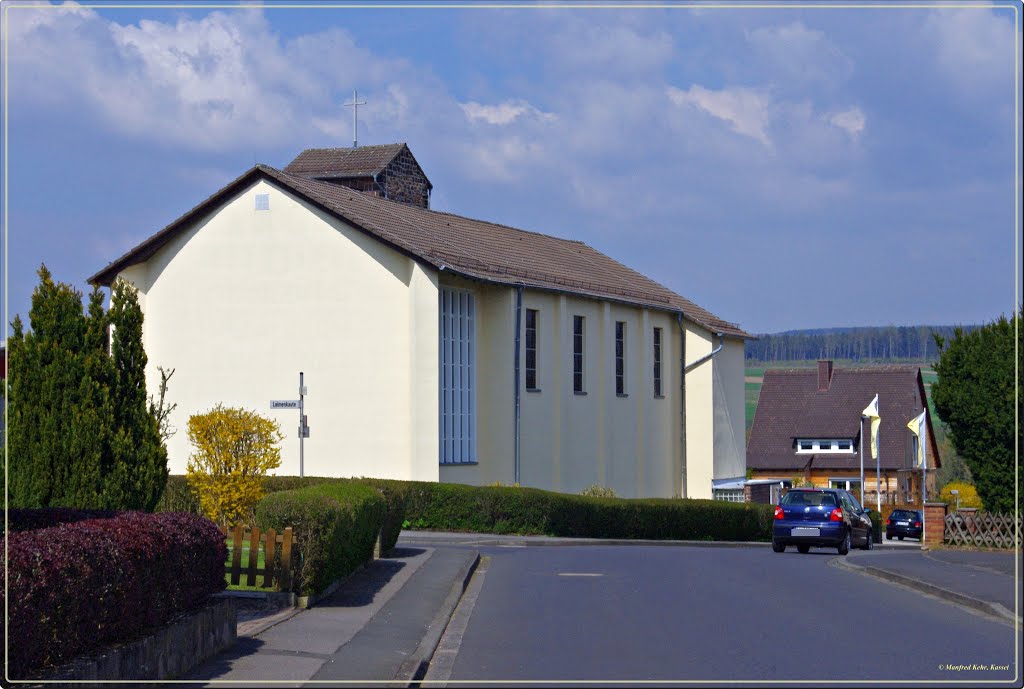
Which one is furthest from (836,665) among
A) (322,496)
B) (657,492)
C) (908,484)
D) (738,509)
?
(908,484)

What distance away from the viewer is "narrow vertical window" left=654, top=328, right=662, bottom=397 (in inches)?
1953

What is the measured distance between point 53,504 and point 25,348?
1.82 metres

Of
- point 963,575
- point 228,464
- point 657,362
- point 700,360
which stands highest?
point 700,360

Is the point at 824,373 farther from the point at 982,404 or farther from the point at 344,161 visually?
the point at 982,404

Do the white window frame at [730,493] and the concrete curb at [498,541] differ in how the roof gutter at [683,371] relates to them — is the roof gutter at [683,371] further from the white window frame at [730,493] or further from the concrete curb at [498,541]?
the concrete curb at [498,541]

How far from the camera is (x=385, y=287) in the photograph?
35906 millimetres

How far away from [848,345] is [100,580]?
13295cm

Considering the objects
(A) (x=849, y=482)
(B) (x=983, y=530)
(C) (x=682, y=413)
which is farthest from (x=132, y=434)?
(A) (x=849, y=482)

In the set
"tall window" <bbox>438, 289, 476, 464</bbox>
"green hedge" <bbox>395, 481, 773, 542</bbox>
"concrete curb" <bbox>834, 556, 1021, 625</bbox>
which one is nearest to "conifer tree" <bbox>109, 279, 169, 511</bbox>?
"concrete curb" <bbox>834, 556, 1021, 625</bbox>

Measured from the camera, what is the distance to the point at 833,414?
252ft

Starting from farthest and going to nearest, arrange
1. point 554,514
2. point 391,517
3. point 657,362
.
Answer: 1. point 657,362
2. point 554,514
3. point 391,517

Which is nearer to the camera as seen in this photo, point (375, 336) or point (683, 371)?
point (375, 336)

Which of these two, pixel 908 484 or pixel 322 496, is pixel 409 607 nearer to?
pixel 322 496

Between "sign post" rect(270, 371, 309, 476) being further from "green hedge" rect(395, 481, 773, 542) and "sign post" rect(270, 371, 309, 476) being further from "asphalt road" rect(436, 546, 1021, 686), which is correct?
"asphalt road" rect(436, 546, 1021, 686)
